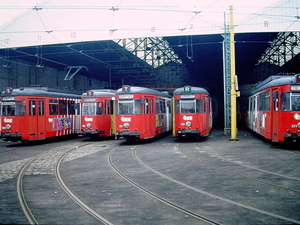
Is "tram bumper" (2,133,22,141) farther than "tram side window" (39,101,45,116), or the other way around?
"tram side window" (39,101,45,116)

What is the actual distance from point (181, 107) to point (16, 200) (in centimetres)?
1218

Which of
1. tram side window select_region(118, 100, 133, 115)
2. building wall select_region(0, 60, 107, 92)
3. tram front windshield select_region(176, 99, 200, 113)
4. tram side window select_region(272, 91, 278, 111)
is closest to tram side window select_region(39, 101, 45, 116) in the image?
tram side window select_region(118, 100, 133, 115)

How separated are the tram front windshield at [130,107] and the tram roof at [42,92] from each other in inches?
204

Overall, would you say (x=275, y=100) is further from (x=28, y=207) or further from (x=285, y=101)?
(x=28, y=207)

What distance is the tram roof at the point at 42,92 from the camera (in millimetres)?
17016

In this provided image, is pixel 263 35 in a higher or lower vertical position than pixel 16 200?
higher

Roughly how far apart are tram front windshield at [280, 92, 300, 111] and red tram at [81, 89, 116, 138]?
11190 mm

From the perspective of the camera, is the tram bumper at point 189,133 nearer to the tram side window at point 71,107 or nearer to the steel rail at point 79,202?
the tram side window at point 71,107

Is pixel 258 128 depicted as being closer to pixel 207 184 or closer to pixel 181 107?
pixel 181 107

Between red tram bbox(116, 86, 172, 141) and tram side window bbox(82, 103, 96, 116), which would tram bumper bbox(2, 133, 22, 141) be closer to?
tram side window bbox(82, 103, 96, 116)

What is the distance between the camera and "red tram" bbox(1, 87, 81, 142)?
662 inches

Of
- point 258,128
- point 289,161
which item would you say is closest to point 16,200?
point 289,161

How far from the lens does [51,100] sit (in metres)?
18.8

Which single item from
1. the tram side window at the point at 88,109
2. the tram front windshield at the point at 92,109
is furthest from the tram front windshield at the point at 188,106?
the tram side window at the point at 88,109
